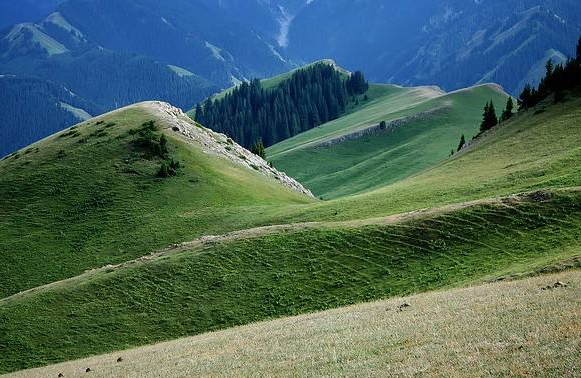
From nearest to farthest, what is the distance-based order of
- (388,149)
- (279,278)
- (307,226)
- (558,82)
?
(279,278), (307,226), (558,82), (388,149)

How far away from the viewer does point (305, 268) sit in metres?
48.2

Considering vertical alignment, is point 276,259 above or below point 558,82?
below

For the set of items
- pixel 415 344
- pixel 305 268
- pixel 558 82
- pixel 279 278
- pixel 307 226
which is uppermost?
pixel 558 82

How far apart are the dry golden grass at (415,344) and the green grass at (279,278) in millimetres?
9431

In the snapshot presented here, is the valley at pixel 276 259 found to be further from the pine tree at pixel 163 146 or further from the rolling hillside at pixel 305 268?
the pine tree at pixel 163 146

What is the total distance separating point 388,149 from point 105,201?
10134 centimetres

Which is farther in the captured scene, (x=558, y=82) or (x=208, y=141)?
(x=208, y=141)

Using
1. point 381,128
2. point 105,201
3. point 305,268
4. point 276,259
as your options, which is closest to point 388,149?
point 381,128

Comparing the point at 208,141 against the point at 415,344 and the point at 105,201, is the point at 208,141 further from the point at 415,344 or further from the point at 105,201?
the point at 415,344

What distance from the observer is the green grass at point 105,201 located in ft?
219

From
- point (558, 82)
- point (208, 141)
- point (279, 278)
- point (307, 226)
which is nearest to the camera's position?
point (279, 278)

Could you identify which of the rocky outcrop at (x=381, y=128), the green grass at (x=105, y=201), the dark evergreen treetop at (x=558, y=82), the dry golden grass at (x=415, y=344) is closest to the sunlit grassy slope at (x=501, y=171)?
→ the dark evergreen treetop at (x=558, y=82)

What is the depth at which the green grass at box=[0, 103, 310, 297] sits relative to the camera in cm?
6675

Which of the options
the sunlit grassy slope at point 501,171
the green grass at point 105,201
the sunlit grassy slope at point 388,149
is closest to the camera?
the sunlit grassy slope at point 501,171
